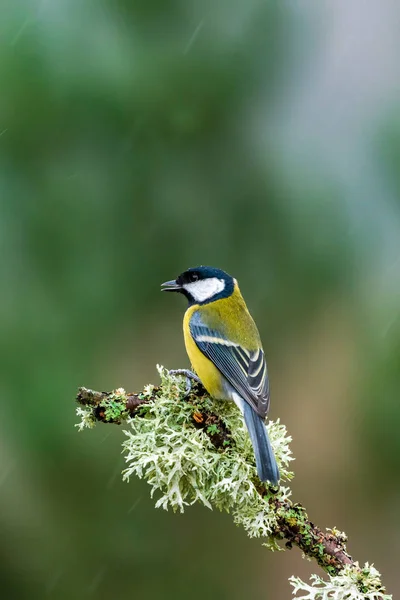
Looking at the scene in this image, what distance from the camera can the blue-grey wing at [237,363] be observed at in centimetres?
156

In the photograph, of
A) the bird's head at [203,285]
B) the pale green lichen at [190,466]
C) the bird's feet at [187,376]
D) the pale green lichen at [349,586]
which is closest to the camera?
the pale green lichen at [349,586]

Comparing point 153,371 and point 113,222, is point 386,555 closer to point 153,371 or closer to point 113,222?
point 153,371

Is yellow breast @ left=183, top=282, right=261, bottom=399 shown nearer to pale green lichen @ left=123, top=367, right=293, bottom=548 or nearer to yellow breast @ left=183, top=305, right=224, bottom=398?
yellow breast @ left=183, top=305, right=224, bottom=398

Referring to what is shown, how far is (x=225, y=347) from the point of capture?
1.70 meters

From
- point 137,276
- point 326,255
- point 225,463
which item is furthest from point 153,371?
point 225,463

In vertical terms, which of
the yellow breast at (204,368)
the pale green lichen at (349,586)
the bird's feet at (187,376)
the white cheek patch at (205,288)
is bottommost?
the pale green lichen at (349,586)

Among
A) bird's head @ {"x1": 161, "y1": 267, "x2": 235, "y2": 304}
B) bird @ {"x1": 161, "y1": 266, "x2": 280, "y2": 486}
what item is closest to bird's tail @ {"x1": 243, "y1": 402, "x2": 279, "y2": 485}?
bird @ {"x1": 161, "y1": 266, "x2": 280, "y2": 486}

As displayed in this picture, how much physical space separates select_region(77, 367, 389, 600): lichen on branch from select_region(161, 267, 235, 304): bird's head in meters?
0.42

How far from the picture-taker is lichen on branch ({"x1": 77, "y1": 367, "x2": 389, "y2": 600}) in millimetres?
1177

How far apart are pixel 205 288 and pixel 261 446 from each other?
0.58 meters

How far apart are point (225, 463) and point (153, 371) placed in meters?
2.33

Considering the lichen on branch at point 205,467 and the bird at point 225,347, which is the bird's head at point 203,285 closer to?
the bird at point 225,347

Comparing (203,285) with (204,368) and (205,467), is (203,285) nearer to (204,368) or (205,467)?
(204,368)

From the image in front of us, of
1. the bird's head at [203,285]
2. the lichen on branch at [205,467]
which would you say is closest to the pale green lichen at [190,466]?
the lichen on branch at [205,467]
